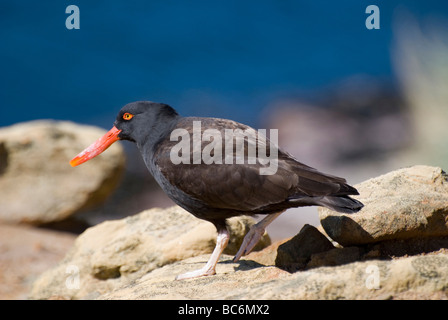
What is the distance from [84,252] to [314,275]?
387 cm

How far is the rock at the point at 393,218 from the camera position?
483cm

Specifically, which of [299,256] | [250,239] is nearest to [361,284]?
[299,256]

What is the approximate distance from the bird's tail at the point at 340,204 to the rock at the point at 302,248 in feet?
2.82

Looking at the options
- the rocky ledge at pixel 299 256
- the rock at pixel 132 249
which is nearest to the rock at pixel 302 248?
the rocky ledge at pixel 299 256

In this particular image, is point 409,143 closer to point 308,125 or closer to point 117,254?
point 308,125

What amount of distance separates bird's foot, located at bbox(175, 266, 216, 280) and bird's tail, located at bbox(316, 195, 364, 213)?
1146 millimetres

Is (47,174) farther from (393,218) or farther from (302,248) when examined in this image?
(393,218)

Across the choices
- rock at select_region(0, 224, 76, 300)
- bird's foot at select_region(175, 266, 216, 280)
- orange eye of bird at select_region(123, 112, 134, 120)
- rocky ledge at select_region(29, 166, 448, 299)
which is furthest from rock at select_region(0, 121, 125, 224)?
bird's foot at select_region(175, 266, 216, 280)

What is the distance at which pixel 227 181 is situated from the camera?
477cm

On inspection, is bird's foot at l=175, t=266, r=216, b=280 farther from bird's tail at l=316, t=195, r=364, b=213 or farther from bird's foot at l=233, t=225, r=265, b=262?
bird's tail at l=316, t=195, r=364, b=213

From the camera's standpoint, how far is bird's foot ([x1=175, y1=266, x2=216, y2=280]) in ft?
16.2

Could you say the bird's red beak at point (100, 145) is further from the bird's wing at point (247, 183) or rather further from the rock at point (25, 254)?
the rock at point (25, 254)

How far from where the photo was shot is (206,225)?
6152 millimetres

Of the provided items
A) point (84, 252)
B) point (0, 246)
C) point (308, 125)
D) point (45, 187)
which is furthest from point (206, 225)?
point (308, 125)
